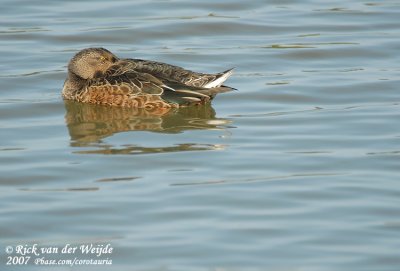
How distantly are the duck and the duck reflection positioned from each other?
0.09 meters

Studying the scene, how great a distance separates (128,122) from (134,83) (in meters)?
0.74

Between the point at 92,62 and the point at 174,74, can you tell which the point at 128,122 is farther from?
the point at 92,62

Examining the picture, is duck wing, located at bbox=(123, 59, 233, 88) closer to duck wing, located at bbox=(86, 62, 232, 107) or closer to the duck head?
duck wing, located at bbox=(86, 62, 232, 107)

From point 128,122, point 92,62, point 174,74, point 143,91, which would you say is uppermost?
point 92,62

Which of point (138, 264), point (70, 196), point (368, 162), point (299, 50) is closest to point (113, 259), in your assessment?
point (138, 264)

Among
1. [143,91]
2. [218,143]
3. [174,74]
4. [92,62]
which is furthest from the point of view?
[92,62]

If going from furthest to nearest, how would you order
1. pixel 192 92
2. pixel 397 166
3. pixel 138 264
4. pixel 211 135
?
pixel 192 92, pixel 211 135, pixel 397 166, pixel 138 264

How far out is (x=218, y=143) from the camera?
432 inches

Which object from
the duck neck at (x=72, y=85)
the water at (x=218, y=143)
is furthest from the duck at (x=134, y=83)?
the water at (x=218, y=143)

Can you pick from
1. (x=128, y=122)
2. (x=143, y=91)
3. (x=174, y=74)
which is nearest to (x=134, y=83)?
(x=143, y=91)

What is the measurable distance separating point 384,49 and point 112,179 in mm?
5808

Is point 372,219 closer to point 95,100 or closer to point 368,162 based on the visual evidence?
point 368,162

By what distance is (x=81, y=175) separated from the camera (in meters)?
9.97

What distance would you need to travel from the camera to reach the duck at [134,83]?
12539 millimetres
